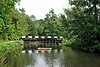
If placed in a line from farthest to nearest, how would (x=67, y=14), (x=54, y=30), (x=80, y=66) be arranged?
1. (x=54, y=30)
2. (x=67, y=14)
3. (x=80, y=66)

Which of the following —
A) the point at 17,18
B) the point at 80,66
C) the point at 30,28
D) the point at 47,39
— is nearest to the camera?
the point at 80,66

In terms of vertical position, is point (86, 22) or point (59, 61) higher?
point (86, 22)

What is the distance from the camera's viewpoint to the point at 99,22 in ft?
135

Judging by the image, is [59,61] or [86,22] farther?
[86,22]

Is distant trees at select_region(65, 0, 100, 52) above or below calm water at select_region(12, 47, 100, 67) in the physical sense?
above

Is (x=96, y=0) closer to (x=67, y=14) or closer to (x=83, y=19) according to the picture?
(x=83, y=19)

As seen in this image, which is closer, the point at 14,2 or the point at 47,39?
the point at 14,2

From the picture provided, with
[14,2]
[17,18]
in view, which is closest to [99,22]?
[14,2]

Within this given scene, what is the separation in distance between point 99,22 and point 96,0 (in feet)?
13.2

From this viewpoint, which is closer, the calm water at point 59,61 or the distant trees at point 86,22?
the calm water at point 59,61

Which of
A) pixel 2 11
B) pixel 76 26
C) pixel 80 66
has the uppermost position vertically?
pixel 2 11

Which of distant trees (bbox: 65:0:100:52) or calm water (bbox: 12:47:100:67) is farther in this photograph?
distant trees (bbox: 65:0:100:52)

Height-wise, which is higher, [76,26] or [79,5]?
[79,5]

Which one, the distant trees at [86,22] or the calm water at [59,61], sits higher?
the distant trees at [86,22]
